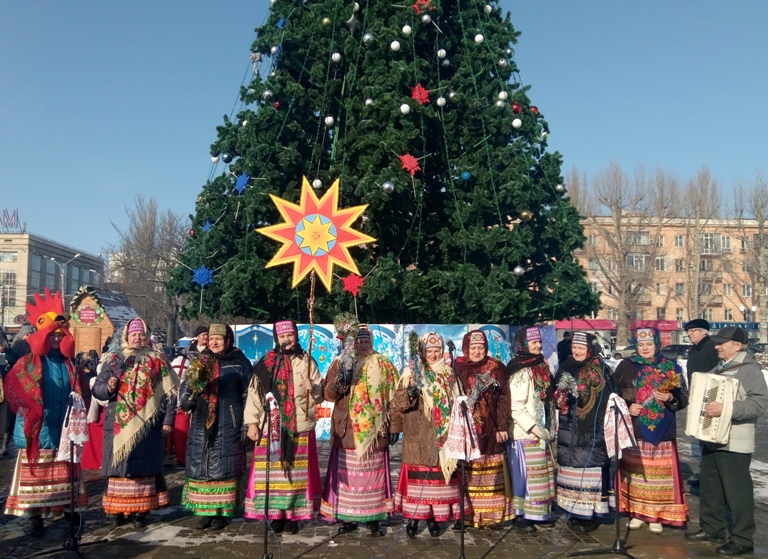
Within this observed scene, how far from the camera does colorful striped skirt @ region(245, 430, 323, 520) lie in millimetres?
6125

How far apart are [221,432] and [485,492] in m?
2.51

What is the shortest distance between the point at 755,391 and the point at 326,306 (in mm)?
7789

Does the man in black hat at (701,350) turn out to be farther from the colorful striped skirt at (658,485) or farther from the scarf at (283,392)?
the scarf at (283,392)

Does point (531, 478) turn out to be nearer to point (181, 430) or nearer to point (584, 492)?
point (584, 492)

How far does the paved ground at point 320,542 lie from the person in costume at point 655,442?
25 centimetres

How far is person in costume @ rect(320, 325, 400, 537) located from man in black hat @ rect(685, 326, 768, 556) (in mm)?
2810

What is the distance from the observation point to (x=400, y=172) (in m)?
11.2

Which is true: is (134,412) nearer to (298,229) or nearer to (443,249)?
(298,229)

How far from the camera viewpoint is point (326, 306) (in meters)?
12.3

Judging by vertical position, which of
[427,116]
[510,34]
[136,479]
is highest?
[510,34]

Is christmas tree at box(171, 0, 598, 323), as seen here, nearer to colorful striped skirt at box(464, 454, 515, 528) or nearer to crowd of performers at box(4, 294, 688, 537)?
crowd of performers at box(4, 294, 688, 537)

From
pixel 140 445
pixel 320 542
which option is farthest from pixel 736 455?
pixel 140 445

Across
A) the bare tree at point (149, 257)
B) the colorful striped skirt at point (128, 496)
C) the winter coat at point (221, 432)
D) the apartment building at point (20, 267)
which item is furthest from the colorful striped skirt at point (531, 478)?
the apartment building at point (20, 267)

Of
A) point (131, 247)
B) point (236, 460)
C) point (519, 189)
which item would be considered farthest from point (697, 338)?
point (131, 247)
